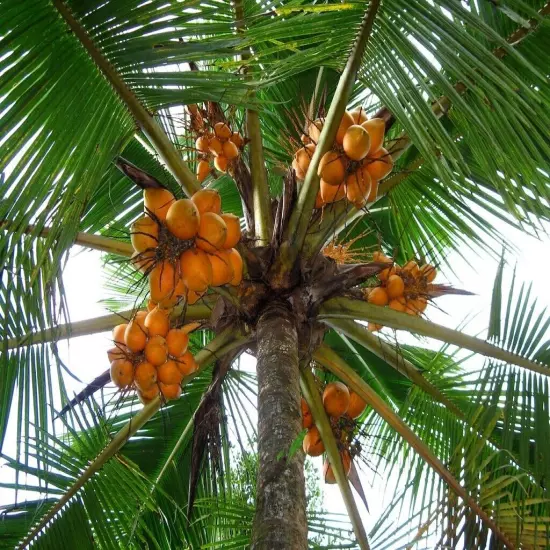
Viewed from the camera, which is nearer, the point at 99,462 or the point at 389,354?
the point at 99,462

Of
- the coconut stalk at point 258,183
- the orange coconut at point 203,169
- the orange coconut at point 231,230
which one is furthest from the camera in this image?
the orange coconut at point 203,169

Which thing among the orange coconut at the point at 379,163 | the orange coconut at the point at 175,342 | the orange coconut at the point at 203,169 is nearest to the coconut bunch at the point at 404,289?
the orange coconut at the point at 379,163

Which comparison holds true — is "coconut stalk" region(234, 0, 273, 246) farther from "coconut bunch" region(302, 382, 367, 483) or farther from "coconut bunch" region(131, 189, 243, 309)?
"coconut bunch" region(302, 382, 367, 483)

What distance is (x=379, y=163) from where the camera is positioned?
107 inches

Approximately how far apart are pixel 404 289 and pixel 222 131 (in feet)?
4.24

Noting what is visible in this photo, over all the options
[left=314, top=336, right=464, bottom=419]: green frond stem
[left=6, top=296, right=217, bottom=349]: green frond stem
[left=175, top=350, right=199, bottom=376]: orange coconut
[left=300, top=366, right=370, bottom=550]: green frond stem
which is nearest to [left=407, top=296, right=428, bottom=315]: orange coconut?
[left=314, top=336, right=464, bottom=419]: green frond stem

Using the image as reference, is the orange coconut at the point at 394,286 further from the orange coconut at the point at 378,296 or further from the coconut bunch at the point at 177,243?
the coconut bunch at the point at 177,243

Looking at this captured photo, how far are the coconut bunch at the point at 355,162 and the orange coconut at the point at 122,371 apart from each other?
105 cm

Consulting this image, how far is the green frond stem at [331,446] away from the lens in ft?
9.45

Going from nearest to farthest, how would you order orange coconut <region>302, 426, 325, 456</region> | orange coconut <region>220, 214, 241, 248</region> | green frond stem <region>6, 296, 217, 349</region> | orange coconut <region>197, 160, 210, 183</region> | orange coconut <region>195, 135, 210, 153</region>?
orange coconut <region>220, 214, 241, 248</region>, green frond stem <region>6, 296, 217, 349</region>, orange coconut <region>302, 426, 325, 456</region>, orange coconut <region>195, 135, 210, 153</region>, orange coconut <region>197, 160, 210, 183</region>

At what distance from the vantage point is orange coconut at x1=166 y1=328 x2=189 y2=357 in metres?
2.62

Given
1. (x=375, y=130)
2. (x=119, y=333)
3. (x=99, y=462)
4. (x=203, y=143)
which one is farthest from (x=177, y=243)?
(x=203, y=143)

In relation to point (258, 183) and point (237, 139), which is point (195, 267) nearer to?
point (258, 183)

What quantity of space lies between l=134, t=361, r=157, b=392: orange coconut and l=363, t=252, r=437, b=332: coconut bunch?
1106 millimetres
